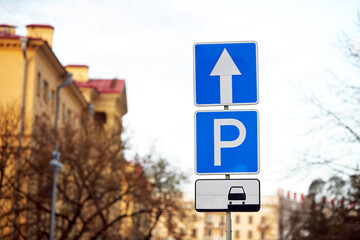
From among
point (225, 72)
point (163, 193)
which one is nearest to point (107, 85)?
point (163, 193)

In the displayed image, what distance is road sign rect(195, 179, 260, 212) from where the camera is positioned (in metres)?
5.48

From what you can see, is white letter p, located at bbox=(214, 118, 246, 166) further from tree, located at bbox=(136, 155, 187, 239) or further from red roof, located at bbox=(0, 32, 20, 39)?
red roof, located at bbox=(0, 32, 20, 39)

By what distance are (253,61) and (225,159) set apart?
0.91 m

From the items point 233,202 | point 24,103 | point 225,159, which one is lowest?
point 233,202

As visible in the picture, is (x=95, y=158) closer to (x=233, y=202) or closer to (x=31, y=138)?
(x=31, y=138)

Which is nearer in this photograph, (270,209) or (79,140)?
(79,140)

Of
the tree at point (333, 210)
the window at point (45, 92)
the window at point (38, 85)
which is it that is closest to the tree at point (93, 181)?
the window at point (38, 85)

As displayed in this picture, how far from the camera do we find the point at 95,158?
117 ft

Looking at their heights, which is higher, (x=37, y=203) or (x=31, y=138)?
(x=31, y=138)

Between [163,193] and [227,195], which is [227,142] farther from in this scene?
[163,193]

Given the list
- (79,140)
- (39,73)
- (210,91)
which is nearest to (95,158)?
(79,140)

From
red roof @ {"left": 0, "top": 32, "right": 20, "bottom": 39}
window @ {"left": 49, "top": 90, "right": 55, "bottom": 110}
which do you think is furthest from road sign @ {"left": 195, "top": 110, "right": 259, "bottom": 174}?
window @ {"left": 49, "top": 90, "right": 55, "bottom": 110}

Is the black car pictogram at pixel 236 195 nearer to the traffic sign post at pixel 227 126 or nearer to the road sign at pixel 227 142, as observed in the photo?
the traffic sign post at pixel 227 126

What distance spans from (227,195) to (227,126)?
59cm
